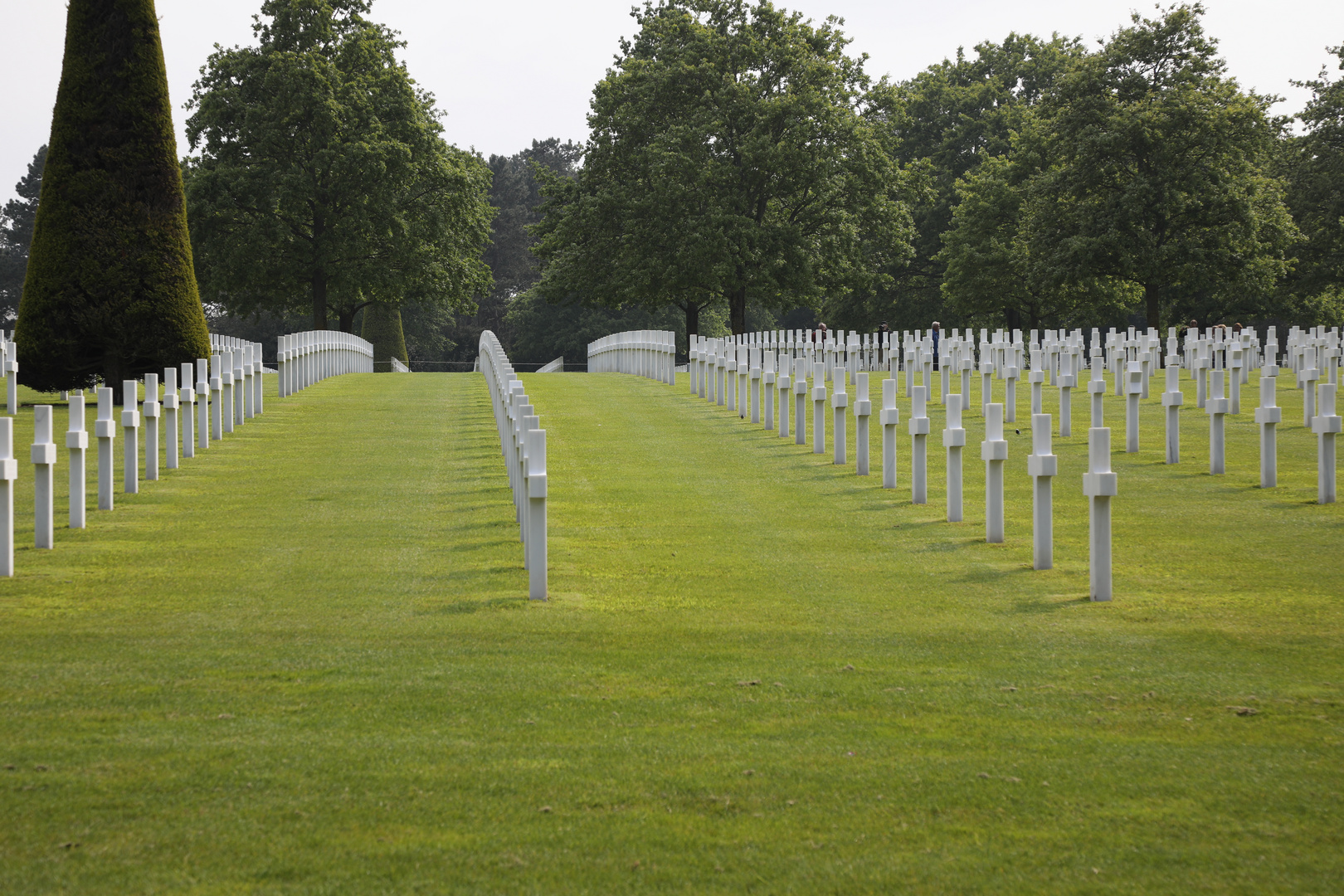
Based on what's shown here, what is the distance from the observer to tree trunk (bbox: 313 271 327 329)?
2009 inches

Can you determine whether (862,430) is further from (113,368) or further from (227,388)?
(113,368)

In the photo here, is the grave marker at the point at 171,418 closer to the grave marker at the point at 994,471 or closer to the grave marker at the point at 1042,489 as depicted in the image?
the grave marker at the point at 994,471

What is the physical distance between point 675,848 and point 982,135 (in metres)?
69.7

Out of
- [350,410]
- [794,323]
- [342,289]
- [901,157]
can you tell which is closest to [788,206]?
[342,289]

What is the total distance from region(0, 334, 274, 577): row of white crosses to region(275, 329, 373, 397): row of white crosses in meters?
3.59

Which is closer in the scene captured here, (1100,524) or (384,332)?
(1100,524)

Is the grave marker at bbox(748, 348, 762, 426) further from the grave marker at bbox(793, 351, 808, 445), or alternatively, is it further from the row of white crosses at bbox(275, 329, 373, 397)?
the row of white crosses at bbox(275, 329, 373, 397)

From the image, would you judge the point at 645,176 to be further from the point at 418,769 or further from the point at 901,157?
the point at 418,769

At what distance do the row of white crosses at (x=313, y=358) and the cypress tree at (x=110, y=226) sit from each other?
4.36 metres

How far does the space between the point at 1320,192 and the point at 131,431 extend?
53352 millimetres

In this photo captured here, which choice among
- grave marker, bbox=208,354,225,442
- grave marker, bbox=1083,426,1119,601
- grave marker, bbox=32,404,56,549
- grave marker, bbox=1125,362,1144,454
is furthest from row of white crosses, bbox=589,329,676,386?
grave marker, bbox=1083,426,1119,601

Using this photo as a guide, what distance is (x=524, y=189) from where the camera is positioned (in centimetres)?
11312

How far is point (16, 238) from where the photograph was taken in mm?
91250

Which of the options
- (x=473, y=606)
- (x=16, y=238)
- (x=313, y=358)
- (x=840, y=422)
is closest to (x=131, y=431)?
(x=473, y=606)
